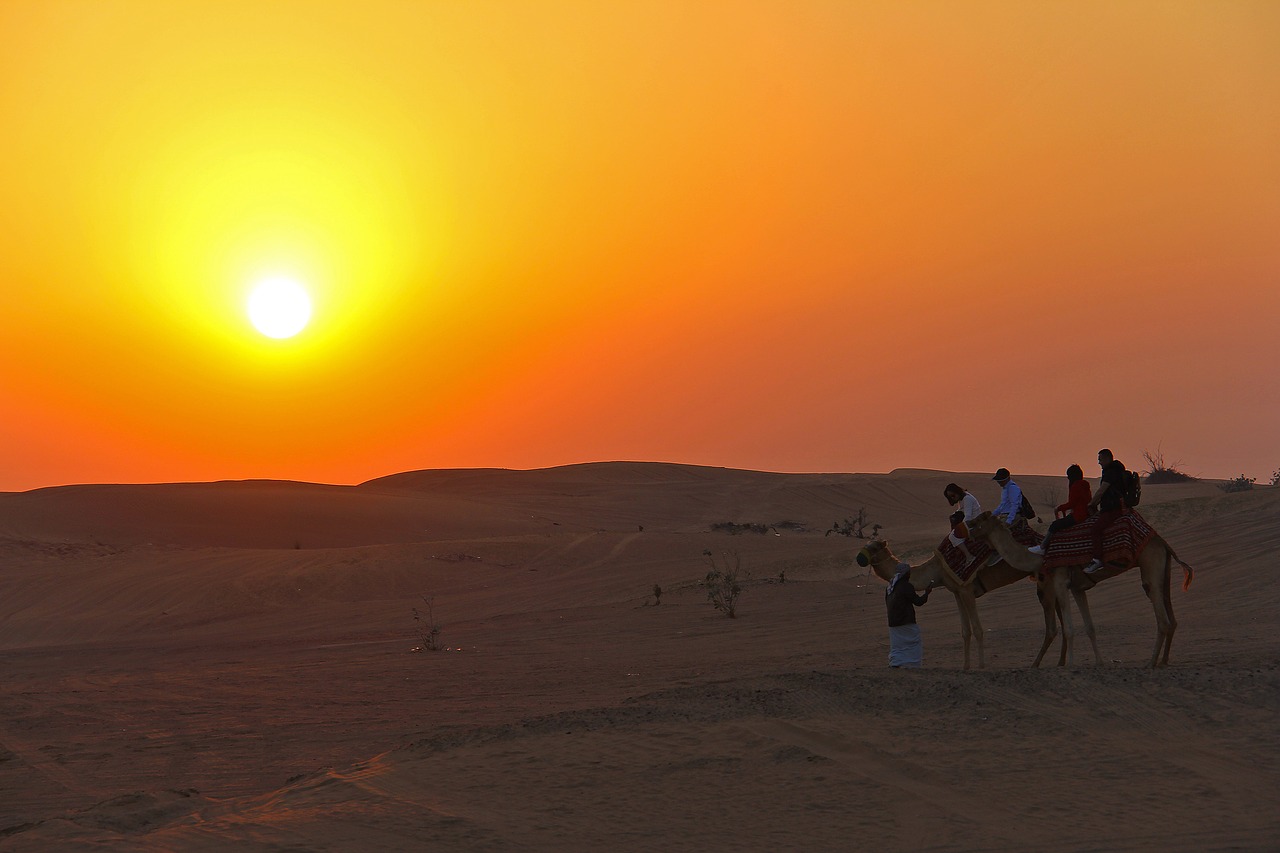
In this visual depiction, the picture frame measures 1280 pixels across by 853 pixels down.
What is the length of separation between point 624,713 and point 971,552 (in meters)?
4.54

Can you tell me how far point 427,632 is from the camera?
22891 millimetres

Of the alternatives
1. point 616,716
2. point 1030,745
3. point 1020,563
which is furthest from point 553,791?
point 1020,563

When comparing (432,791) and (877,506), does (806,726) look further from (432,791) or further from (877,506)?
(877,506)

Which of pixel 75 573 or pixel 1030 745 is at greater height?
pixel 75 573

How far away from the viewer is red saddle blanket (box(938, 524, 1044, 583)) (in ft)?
44.8

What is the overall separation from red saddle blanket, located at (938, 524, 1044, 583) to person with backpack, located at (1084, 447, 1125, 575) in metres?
0.78

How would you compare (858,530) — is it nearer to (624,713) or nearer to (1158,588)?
(1158,588)

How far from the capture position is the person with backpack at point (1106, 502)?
1293 cm

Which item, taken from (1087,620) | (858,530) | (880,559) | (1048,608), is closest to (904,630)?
(880,559)

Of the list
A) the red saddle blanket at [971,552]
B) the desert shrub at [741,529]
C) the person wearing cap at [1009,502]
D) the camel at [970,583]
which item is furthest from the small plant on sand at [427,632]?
the desert shrub at [741,529]

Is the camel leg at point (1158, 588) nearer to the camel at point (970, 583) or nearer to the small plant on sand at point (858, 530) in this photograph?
the camel at point (970, 583)

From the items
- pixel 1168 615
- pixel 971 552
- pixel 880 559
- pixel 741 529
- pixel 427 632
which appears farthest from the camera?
pixel 741 529

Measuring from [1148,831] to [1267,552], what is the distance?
14923mm

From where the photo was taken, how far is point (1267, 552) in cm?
2097
